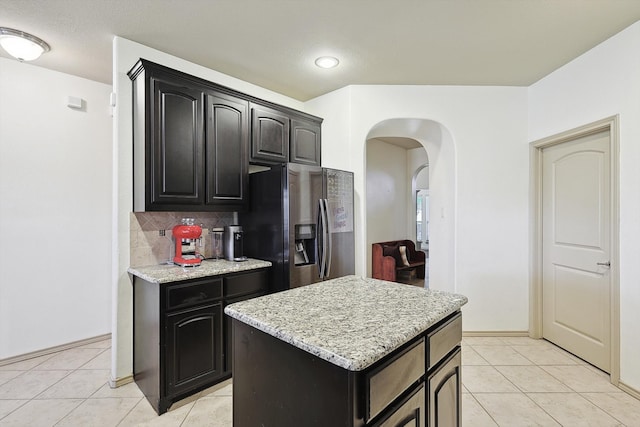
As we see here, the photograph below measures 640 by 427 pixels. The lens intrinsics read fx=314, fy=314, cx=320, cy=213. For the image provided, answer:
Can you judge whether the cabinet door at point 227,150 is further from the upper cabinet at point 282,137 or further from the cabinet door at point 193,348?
the cabinet door at point 193,348

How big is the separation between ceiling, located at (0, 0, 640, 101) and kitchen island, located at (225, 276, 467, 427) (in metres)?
1.90

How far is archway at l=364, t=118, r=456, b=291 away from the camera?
3.54m

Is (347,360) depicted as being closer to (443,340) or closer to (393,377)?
(393,377)

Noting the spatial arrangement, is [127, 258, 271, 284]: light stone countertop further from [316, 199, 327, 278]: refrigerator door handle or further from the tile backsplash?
[316, 199, 327, 278]: refrigerator door handle

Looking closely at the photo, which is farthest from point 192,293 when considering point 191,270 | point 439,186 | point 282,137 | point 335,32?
point 439,186

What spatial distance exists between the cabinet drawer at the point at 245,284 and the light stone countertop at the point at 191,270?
6cm

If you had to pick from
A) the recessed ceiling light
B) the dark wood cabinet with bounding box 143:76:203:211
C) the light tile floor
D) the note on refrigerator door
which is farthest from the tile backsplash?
the recessed ceiling light

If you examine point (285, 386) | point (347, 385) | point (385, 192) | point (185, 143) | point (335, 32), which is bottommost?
point (285, 386)

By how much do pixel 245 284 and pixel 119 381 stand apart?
47.3 inches

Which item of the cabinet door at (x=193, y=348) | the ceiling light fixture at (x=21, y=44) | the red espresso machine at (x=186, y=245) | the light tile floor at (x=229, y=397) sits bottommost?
the light tile floor at (x=229, y=397)

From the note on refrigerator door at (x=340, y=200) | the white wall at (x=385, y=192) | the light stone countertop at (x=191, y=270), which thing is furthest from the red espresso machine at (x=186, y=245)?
the white wall at (x=385, y=192)

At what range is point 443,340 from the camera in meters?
1.40

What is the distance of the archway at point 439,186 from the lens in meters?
3.54

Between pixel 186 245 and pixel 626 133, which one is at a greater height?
pixel 626 133
